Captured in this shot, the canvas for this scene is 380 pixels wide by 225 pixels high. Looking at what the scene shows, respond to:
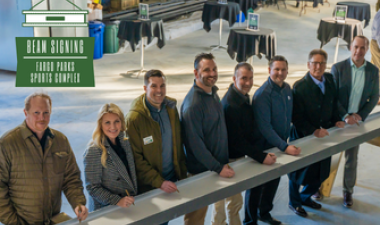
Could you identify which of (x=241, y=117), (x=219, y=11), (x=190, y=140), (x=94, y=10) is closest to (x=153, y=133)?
(x=190, y=140)

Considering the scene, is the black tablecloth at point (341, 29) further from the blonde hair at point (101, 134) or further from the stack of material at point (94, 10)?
the blonde hair at point (101, 134)

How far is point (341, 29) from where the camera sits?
862cm

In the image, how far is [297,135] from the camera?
3.80 m

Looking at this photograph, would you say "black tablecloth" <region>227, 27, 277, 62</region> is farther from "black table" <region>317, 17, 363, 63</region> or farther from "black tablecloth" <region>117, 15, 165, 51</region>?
"black table" <region>317, 17, 363, 63</region>

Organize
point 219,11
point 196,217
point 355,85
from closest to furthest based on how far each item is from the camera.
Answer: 1. point 196,217
2. point 355,85
3. point 219,11

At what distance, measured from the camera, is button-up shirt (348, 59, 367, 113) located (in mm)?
3887

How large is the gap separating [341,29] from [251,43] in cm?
240

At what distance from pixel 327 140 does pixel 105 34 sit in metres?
7.16

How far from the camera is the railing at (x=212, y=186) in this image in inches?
95.2

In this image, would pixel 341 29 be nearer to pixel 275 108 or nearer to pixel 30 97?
pixel 275 108

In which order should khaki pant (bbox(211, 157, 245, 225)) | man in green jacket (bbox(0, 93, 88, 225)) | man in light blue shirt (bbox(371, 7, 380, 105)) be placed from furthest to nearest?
man in light blue shirt (bbox(371, 7, 380, 105)) < khaki pant (bbox(211, 157, 245, 225)) < man in green jacket (bbox(0, 93, 88, 225))

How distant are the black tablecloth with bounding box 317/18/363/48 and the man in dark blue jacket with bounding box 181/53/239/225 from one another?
651 cm

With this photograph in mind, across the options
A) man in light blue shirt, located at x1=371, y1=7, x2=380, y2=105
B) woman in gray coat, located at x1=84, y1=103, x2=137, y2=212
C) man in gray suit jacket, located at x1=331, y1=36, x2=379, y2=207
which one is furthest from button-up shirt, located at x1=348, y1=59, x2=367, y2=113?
woman in gray coat, located at x1=84, y1=103, x2=137, y2=212

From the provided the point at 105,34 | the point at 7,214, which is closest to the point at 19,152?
the point at 7,214
